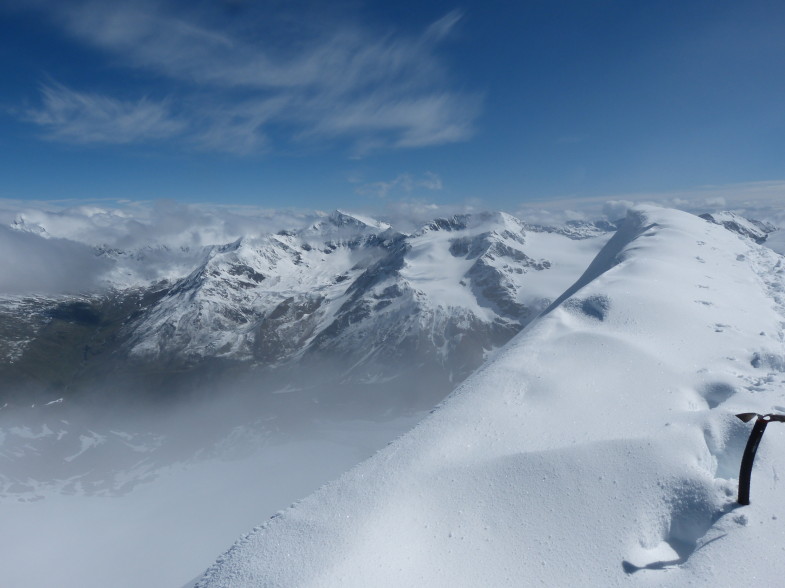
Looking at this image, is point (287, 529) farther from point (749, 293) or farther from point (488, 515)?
point (749, 293)

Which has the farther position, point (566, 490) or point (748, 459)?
point (566, 490)

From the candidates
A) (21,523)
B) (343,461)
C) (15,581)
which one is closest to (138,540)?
(15,581)

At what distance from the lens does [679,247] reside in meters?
26.8

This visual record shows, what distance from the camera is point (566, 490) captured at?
859 cm

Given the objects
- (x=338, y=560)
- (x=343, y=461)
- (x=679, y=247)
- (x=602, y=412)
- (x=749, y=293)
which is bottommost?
(x=343, y=461)

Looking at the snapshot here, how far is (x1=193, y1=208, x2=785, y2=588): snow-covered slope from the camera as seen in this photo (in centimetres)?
714

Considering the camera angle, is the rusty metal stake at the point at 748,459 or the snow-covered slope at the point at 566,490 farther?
the rusty metal stake at the point at 748,459

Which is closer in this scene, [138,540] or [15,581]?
[15,581]

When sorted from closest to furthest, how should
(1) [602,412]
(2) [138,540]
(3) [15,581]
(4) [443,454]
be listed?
1. (4) [443,454]
2. (1) [602,412]
3. (3) [15,581]
4. (2) [138,540]

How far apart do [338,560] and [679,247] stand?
94.3 ft

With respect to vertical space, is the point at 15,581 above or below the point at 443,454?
below

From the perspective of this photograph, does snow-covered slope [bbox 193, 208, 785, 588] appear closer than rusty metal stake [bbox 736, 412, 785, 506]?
Yes

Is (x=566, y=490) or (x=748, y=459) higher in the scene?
(x=748, y=459)

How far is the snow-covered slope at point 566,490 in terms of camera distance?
281 inches
